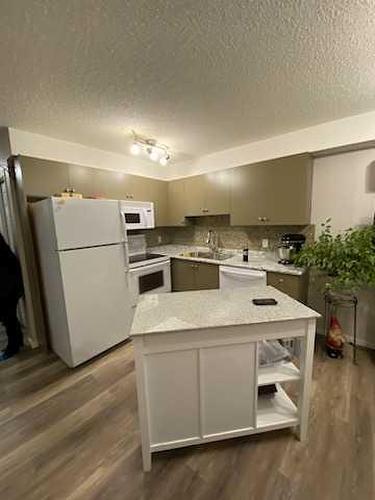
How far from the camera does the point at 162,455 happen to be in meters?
1.37

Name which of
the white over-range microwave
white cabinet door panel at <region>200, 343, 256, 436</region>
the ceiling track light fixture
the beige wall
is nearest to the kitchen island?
white cabinet door panel at <region>200, 343, 256, 436</region>

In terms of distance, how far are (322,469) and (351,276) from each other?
1.41 m

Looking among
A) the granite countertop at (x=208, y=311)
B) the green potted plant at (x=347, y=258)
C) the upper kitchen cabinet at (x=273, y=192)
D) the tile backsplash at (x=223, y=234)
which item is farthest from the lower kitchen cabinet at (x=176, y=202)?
the granite countertop at (x=208, y=311)

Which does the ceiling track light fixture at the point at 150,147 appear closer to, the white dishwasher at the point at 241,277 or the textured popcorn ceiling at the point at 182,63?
the textured popcorn ceiling at the point at 182,63

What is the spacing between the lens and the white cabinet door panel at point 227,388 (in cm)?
124

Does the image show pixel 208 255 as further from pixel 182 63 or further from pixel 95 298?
pixel 182 63

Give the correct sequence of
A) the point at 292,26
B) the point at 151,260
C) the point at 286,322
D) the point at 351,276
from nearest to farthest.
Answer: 1. the point at 292,26
2. the point at 286,322
3. the point at 351,276
4. the point at 151,260

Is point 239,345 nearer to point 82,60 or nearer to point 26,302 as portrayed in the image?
point 82,60

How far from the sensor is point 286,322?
49.8 inches

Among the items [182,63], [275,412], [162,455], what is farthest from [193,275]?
[182,63]

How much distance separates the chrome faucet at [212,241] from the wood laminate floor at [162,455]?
7.13 feet

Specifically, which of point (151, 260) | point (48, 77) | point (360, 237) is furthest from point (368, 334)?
point (48, 77)

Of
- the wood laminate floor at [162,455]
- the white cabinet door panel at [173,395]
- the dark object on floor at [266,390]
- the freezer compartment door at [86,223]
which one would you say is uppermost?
the freezer compartment door at [86,223]

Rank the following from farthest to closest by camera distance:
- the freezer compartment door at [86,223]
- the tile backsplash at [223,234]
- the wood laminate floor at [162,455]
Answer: the tile backsplash at [223,234]
the freezer compartment door at [86,223]
the wood laminate floor at [162,455]
